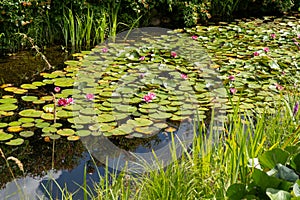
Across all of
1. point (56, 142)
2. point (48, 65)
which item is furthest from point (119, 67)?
point (56, 142)

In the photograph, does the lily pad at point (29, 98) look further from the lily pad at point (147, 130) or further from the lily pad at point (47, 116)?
the lily pad at point (147, 130)

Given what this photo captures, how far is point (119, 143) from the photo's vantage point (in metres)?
3.03

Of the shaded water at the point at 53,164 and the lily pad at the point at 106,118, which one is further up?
the lily pad at the point at 106,118

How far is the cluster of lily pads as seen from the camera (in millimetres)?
3178

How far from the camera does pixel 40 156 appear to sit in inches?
114

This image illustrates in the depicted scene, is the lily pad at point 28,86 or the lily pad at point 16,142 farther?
the lily pad at point 28,86

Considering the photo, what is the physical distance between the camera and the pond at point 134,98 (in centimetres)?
292

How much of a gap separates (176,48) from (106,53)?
77 cm

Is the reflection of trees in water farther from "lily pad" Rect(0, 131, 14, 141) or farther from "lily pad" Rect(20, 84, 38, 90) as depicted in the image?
"lily pad" Rect(20, 84, 38, 90)

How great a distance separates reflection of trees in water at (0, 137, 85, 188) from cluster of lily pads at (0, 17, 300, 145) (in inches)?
2.2

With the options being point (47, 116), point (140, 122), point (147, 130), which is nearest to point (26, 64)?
point (47, 116)

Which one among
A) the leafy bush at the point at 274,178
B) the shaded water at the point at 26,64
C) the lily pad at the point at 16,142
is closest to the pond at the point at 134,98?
the lily pad at the point at 16,142

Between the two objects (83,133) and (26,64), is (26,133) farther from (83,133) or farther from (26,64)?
(26,64)

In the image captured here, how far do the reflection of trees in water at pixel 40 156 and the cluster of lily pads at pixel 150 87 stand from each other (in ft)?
0.18
